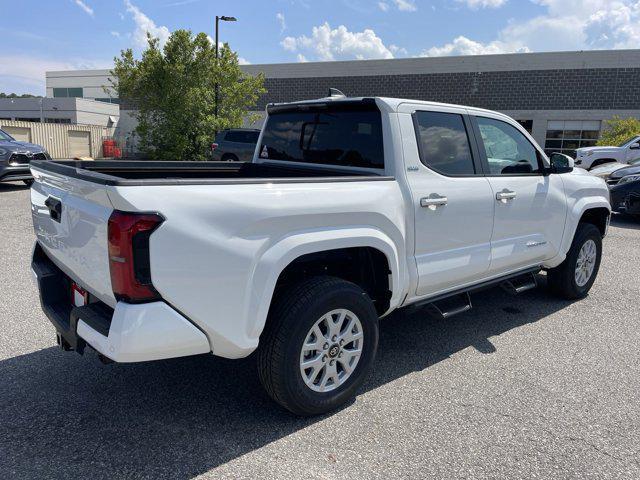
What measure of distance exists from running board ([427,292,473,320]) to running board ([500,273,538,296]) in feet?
2.46

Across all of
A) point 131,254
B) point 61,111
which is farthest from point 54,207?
point 61,111

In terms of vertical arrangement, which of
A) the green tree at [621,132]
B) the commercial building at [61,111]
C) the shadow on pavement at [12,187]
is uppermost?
the commercial building at [61,111]

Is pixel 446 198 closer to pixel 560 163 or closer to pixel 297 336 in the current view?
pixel 297 336

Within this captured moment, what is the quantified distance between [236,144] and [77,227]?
674 inches

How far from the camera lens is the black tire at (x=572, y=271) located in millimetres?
5332

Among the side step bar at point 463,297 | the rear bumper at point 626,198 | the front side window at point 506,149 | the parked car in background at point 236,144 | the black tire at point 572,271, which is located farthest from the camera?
the parked car in background at point 236,144

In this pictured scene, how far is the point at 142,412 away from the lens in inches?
124

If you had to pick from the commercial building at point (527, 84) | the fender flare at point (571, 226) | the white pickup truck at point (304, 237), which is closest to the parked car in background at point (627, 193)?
the fender flare at point (571, 226)

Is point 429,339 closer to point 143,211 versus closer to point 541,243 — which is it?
point 541,243

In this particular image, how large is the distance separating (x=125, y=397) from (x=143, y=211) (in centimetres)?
159

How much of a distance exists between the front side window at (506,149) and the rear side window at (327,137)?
114 centimetres

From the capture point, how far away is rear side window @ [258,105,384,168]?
12.0ft

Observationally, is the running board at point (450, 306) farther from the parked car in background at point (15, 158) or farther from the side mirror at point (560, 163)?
the parked car in background at point (15, 158)

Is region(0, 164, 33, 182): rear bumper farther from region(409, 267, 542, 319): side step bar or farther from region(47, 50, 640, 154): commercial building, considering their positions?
region(47, 50, 640, 154): commercial building
